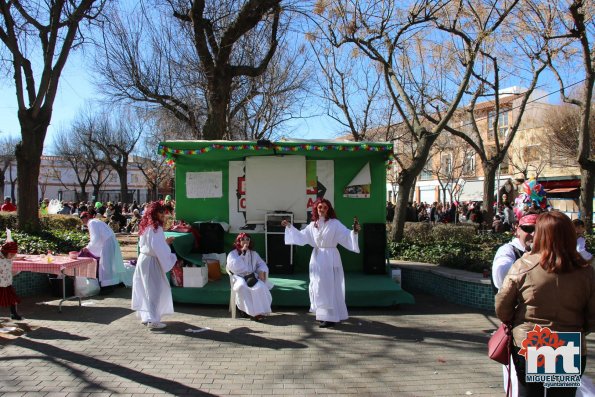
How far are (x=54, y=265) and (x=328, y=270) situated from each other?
4089 mm

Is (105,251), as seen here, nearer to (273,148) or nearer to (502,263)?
(273,148)

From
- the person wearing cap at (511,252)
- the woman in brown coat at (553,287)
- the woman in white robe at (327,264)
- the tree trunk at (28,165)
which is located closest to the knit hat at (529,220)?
the person wearing cap at (511,252)

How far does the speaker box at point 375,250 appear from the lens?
9.12 meters

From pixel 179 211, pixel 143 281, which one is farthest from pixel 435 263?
pixel 143 281

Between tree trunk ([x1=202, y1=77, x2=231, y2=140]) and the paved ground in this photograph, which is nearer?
the paved ground

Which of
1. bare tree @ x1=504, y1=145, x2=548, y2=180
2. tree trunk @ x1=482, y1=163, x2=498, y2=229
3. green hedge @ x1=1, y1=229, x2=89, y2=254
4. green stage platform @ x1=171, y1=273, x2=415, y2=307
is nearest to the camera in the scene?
green stage platform @ x1=171, y1=273, x2=415, y2=307

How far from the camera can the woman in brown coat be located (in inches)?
107

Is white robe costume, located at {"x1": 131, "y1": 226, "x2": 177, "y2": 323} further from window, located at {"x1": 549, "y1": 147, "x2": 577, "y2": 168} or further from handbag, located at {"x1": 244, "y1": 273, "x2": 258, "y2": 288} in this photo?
window, located at {"x1": 549, "y1": 147, "x2": 577, "y2": 168}

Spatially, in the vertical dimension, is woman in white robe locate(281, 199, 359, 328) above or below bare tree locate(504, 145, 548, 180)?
below

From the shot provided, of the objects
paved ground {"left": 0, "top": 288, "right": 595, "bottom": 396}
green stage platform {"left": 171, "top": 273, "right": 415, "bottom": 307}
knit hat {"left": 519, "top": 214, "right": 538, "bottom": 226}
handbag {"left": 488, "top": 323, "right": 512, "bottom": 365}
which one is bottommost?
paved ground {"left": 0, "top": 288, "right": 595, "bottom": 396}

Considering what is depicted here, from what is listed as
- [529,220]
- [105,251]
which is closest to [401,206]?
[105,251]

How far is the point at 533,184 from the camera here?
7844 millimetres

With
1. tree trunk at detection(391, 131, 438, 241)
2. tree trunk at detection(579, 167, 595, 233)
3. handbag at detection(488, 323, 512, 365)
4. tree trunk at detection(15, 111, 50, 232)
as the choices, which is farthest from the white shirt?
tree trunk at detection(579, 167, 595, 233)

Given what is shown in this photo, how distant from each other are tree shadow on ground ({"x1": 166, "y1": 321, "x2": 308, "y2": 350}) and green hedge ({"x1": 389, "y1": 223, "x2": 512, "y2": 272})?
4743 mm
